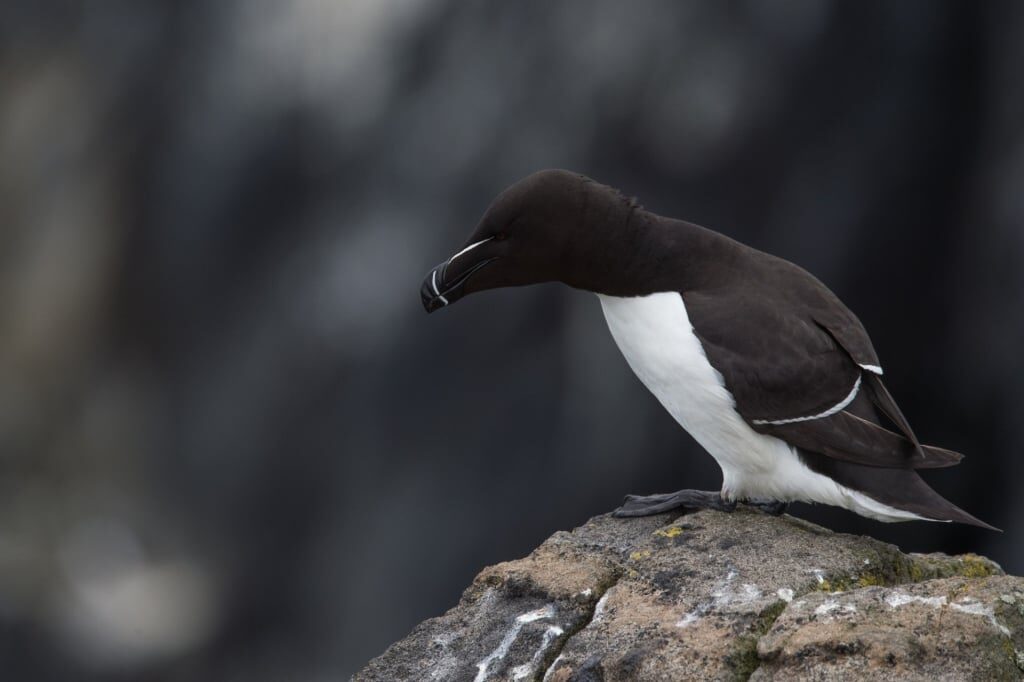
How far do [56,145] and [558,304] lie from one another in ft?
10.5

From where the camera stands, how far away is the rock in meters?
2.01

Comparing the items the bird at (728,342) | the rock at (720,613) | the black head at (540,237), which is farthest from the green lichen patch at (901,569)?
the black head at (540,237)

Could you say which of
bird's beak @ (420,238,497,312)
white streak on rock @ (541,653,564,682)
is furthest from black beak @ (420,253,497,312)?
white streak on rock @ (541,653,564,682)

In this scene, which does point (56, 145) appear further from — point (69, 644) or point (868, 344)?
point (868, 344)

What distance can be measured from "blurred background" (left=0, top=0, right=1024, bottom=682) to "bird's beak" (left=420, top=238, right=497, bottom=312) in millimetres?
3499

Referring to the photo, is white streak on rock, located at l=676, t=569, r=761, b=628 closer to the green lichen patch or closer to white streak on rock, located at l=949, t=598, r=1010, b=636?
the green lichen patch

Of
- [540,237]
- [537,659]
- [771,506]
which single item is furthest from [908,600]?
[540,237]

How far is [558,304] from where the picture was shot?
650 cm

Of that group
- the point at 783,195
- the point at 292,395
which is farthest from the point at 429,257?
the point at 783,195

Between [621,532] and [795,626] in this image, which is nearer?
[795,626]

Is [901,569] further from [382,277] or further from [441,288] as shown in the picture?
[382,277]

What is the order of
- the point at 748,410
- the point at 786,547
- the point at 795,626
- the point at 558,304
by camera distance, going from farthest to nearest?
the point at 558,304 → the point at 748,410 → the point at 786,547 → the point at 795,626

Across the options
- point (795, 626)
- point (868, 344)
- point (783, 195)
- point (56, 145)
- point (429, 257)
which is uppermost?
point (56, 145)

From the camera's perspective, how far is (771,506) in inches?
119
